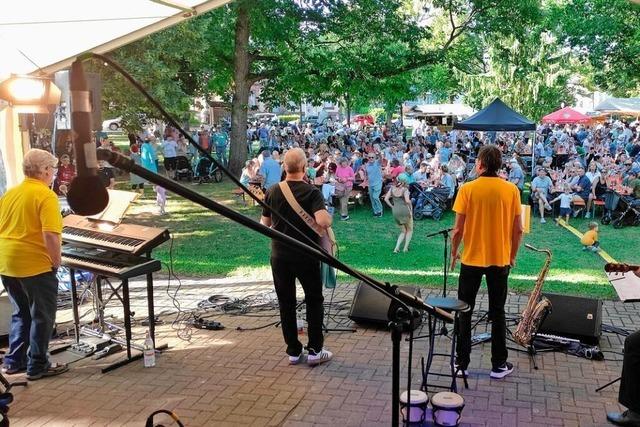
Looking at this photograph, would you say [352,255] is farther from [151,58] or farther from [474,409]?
[151,58]

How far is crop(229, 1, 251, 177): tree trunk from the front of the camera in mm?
19156

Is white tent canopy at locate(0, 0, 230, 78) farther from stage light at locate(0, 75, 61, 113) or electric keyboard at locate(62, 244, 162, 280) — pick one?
electric keyboard at locate(62, 244, 162, 280)

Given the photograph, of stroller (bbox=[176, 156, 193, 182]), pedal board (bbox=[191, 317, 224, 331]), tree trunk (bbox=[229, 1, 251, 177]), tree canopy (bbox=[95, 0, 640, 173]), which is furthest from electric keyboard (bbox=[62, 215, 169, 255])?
stroller (bbox=[176, 156, 193, 182])

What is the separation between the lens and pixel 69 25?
18.8ft

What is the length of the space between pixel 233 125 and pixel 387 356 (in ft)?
54.3

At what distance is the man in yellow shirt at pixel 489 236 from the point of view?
4.75 m

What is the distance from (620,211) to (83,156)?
13715 millimetres

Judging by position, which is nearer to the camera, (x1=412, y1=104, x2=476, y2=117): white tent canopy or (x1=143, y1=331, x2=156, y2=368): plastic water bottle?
(x1=143, y1=331, x2=156, y2=368): plastic water bottle

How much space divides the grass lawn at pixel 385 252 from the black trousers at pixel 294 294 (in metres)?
2.97

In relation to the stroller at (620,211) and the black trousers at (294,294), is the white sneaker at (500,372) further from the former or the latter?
the stroller at (620,211)

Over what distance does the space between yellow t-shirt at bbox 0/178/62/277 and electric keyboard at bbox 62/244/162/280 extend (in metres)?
0.50

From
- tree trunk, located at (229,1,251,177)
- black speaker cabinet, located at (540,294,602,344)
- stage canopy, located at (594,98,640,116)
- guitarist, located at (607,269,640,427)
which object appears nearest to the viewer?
guitarist, located at (607,269,640,427)

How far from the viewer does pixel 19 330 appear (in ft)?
17.0

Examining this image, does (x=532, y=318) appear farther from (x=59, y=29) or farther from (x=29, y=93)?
(x=29, y=93)
